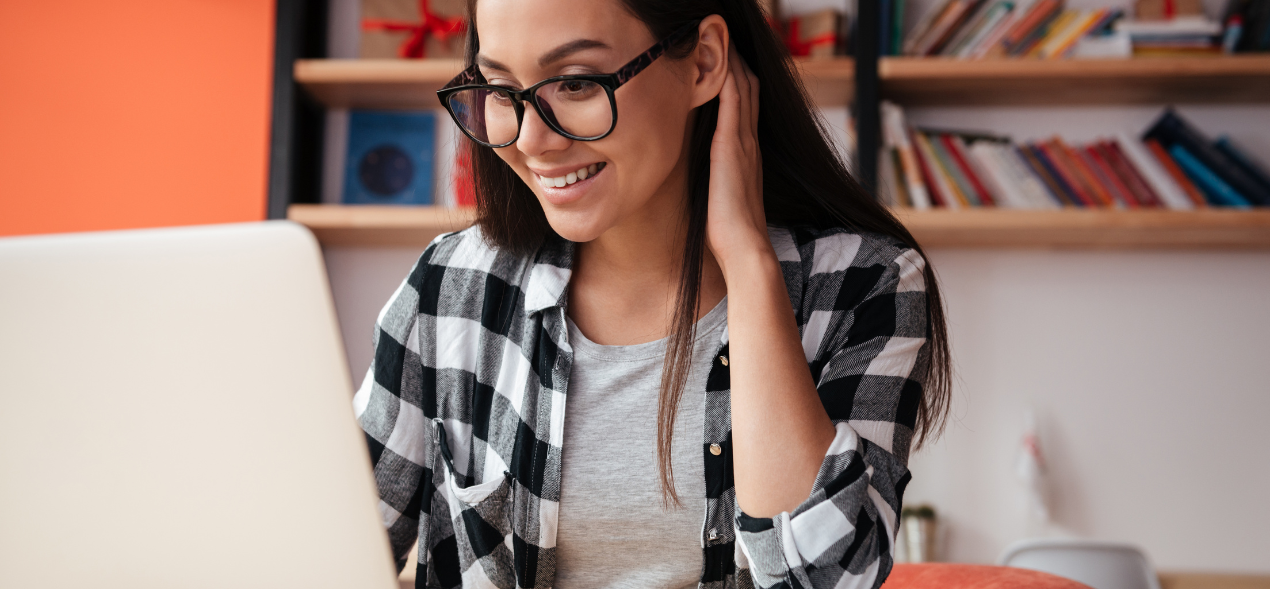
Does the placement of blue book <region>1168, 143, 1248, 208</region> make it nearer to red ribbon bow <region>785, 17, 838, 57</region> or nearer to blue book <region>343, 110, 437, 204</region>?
red ribbon bow <region>785, 17, 838, 57</region>

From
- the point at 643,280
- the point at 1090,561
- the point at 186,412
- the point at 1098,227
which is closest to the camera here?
the point at 186,412

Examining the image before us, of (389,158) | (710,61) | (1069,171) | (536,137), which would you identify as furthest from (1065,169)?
(389,158)

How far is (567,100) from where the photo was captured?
2.95 feet

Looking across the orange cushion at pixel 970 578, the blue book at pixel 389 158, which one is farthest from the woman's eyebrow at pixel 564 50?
the blue book at pixel 389 158

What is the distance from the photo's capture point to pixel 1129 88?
2064mm

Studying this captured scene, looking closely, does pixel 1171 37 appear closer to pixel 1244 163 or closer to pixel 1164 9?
pixel 1164 9

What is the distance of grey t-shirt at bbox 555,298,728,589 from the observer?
968 mm

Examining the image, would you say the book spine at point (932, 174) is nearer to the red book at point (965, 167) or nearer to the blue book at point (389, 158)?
the red book at point (965, 167)

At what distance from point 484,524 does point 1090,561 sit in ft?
4.29

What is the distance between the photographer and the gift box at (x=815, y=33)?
6.92ft

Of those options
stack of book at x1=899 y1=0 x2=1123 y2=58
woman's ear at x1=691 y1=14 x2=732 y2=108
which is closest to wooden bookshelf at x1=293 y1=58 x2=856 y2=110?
stack of book at x1=899 y1=0 x2=1123 y2=58

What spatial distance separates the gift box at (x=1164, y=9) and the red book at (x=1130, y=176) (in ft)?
1.05

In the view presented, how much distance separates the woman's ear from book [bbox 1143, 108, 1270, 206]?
5.36ft

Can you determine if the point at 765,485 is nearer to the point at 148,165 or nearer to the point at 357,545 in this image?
the point at 357,545
